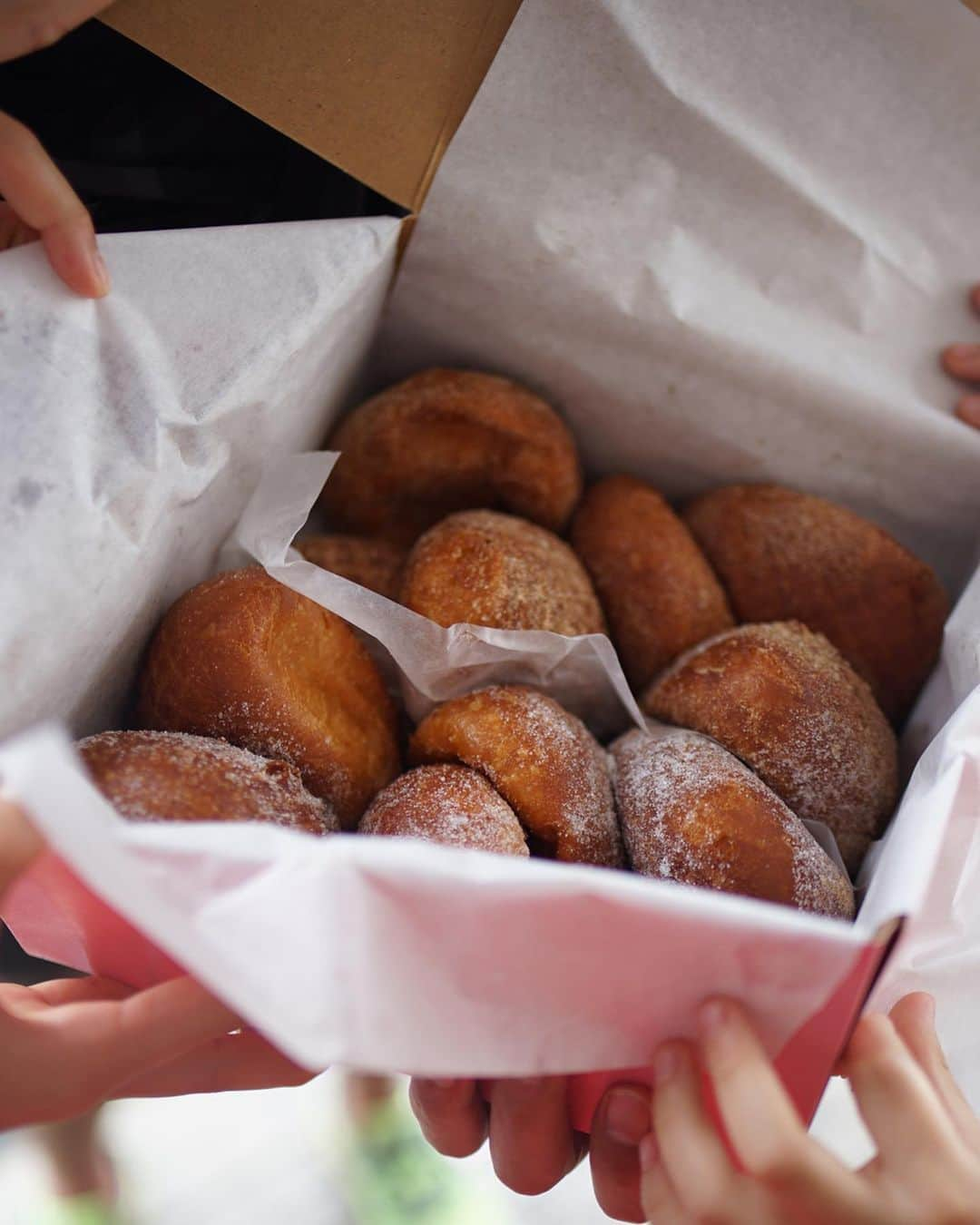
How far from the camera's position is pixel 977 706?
2.16ft

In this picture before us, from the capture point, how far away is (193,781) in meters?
0.63

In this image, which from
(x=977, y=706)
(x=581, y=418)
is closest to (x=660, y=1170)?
(x=977, y=706)

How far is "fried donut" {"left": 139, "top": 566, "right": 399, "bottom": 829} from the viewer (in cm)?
73

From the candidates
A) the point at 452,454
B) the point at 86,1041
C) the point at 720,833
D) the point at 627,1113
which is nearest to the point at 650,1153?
the point at 627,1113

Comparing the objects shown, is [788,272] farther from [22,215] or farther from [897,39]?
[22,215]

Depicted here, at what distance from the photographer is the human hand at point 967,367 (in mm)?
880

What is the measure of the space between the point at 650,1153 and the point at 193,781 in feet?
1.16

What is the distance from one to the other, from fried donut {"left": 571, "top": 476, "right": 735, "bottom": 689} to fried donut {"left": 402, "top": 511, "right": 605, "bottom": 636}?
0.13 ft

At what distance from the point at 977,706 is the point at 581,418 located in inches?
19.2

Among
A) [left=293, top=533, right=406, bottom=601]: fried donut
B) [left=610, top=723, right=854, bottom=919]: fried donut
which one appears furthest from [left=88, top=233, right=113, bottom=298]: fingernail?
[left=610, top=723, right=854, bottom=919]: fried donut

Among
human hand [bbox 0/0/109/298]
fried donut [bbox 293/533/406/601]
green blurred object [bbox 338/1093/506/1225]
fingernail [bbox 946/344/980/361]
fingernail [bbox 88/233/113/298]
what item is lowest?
green blurred object [bbox 338/1093/506/1225]

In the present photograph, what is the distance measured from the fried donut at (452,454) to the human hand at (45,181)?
12.3 inches

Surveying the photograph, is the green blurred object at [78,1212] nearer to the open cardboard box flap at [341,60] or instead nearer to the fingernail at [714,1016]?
the fingernail at [714,1016]

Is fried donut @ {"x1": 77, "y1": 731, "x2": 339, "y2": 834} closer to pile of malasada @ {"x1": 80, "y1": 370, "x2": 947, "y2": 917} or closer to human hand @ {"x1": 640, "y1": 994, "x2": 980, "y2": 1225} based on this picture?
pile of malasada @ {"x1": 80, "y1": 370, "x2": 947, "y2": 917}
